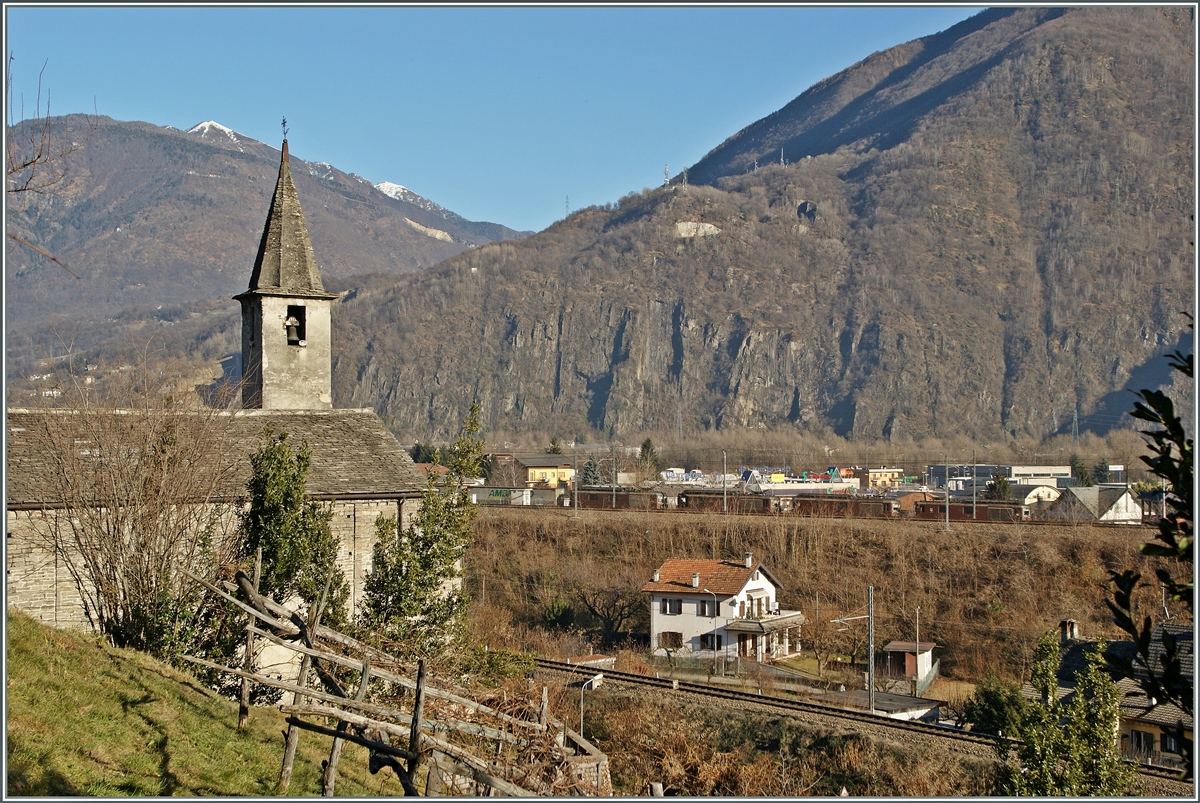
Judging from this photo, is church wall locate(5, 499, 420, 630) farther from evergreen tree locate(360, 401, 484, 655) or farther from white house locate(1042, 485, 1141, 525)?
white house locate(1042, 485, 1141, 525)

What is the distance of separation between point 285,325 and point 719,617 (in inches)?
948

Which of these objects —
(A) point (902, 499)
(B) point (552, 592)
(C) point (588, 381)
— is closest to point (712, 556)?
(B) point (552, 592)

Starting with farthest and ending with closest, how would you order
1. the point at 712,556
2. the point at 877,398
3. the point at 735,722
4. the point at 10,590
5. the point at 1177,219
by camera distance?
the point at 1177,219
the point at 877,398
the point at 712,556
the point at 735,722
the point at 10,590

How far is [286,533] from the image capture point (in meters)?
17.6

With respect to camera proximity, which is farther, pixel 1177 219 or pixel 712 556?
pixel 1177 219

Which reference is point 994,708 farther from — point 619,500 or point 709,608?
point 619,500

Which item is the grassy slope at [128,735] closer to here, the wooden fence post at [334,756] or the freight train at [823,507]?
the wooden fence post at [334,756]

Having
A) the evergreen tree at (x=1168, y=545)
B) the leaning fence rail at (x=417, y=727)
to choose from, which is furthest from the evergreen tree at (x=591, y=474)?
the evergreen tree at (x=1168, y=545)

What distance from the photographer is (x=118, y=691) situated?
39.7 feet

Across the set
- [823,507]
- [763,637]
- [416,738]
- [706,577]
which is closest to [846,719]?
[763,637]

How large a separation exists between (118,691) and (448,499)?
7.32m

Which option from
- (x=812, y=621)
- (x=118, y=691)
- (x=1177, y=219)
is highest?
(x=1177, y=219)

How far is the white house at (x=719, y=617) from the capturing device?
141ft

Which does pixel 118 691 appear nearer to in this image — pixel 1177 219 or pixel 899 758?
pixel 899 758
